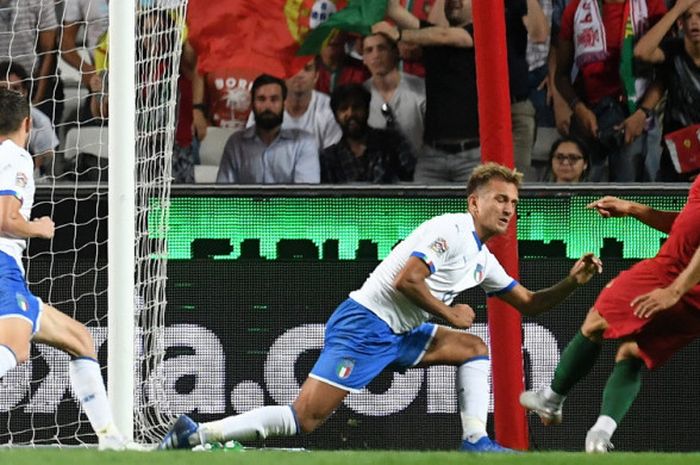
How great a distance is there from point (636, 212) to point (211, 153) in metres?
3.09

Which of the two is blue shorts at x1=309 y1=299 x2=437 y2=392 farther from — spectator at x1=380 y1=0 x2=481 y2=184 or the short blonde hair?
spectator at x1=380 y1=0 x2=481 y2=184

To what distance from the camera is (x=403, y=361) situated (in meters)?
6.52

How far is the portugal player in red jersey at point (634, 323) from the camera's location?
20.3 feet

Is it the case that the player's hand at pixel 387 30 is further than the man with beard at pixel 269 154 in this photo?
Yes

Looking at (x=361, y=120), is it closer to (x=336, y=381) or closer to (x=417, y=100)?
(x=417, y=100)

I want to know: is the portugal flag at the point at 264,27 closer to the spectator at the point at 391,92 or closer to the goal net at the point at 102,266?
the spectator at the point at 391,92

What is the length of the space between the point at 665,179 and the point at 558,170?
66 cm

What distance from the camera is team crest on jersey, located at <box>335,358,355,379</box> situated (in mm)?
6348

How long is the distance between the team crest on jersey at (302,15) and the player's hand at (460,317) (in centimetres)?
322

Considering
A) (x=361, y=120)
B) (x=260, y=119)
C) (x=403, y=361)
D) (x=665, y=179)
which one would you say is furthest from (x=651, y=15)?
(x=403, y=361)

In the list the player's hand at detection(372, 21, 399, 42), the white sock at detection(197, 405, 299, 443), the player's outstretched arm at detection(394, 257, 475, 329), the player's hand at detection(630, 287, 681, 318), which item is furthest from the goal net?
the player's hand at detection(630, 287, 681, 318)

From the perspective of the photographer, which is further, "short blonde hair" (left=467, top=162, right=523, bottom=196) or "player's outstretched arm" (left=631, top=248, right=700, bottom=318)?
"short blonde hair" (left=467, top=162, right=523, bottom=196)

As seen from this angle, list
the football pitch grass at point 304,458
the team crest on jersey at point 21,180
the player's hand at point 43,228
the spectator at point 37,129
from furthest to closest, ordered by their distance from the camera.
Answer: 1. the spectator at point 37,129
2. the team crest on jersey at point 21,180
3. the player's hand at point 43,228
4. the football pitch grass at point 304,458

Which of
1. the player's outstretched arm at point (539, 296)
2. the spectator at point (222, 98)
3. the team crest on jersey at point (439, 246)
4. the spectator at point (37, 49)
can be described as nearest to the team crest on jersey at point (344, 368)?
the team crest on jersey at point (439, 246)
